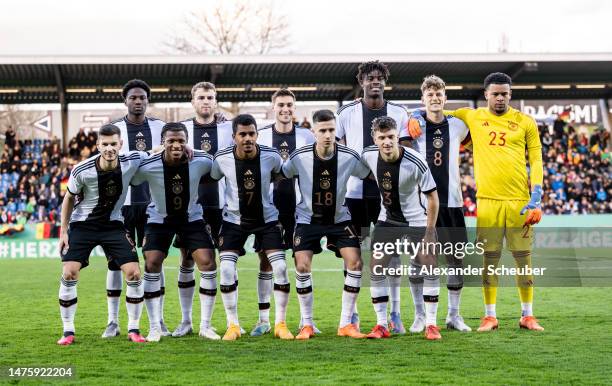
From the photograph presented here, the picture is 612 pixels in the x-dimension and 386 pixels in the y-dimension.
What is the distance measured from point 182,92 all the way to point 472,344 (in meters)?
20.3

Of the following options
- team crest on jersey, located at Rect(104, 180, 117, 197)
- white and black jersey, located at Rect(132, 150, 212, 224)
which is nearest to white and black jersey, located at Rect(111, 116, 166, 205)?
white and black jersey, located at Rect(132, 150, 212, 224)

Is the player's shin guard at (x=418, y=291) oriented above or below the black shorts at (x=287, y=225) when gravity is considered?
below

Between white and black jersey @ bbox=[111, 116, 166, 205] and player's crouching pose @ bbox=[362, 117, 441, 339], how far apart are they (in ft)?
7.03

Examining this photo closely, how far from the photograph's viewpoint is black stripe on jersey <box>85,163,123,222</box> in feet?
23.3

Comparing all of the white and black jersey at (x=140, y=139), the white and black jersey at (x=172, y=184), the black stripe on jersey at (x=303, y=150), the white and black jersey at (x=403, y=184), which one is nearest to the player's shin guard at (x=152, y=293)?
the white and black jersey at (x=172, y=184)

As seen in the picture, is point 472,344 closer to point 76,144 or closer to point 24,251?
point 24,251

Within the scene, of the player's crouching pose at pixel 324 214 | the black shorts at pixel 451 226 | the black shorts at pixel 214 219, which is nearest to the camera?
the player's crouching pose at pixel 324 214

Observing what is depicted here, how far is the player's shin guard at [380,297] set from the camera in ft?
24.0

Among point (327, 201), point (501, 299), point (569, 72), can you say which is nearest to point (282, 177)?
point (327, 201)

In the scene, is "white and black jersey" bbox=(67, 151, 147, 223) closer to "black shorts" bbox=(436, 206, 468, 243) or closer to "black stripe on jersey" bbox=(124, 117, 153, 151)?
"black stripe on jersey" bbox=(124, 117, 153, 151)

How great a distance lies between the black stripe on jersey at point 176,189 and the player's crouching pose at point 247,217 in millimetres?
266

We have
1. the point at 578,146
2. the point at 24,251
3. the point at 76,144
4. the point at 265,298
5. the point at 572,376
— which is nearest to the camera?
the point at 572,376

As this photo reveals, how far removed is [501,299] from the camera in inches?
406

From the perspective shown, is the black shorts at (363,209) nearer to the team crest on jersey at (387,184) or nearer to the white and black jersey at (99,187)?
the team crest on jersey at (387,184)
